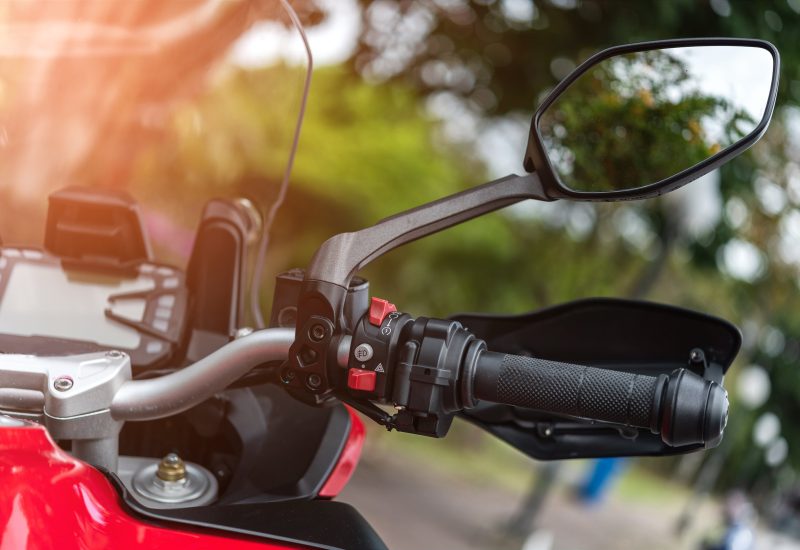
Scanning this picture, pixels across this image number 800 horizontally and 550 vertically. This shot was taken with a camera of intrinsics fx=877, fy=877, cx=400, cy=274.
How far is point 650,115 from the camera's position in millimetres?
1759

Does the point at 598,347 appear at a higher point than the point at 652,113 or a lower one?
lower

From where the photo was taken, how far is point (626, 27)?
5852 mm

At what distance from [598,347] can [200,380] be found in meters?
0.72

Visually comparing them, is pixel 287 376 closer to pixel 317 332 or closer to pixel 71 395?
pixel 317 332

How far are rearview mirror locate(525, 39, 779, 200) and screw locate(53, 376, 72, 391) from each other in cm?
72

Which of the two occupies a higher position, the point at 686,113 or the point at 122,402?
the point at 686,113

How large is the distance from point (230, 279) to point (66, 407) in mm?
479

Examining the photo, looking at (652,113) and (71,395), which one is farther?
(652,113)

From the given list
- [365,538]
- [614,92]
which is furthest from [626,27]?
[365,538]

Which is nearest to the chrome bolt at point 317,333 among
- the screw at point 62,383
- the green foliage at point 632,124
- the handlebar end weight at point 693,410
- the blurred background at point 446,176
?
the screw at point 62,383

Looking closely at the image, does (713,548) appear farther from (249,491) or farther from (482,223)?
(482,223)

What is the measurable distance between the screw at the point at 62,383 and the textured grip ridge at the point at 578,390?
60cm

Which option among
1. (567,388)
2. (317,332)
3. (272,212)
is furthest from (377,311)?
(272,212)

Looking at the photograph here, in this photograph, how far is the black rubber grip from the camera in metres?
1.12
